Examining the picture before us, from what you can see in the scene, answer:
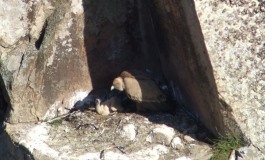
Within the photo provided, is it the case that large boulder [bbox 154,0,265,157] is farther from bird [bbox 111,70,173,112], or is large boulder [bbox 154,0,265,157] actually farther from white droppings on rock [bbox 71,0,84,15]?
white droppings on rock [bbox 71,0,84,15]

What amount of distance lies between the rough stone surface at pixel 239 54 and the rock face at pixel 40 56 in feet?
3.44

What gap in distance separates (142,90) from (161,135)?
11.8 inches

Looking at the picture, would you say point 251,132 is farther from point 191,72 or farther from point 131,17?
point 131,17

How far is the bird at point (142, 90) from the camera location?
4.12 m

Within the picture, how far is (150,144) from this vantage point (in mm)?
3959

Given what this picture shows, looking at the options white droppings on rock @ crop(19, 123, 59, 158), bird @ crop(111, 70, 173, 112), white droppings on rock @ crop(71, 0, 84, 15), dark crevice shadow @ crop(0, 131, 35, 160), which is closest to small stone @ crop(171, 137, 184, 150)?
bird @ crop(111, 70, 173, 112)

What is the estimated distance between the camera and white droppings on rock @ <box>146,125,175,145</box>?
3.96 meters

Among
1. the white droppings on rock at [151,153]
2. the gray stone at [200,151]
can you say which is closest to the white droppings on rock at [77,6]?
the white droppings on rock at [151,153]

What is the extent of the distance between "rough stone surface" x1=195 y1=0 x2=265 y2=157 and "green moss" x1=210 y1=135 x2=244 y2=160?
0.31 ft

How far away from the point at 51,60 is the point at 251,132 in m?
1.33

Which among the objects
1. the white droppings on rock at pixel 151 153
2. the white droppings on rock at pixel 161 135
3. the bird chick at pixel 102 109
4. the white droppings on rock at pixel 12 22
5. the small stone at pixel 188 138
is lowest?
the white droppings on rock at pixel 151 153

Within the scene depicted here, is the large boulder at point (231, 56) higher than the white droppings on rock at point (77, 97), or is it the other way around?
the large boulder at point (231, 56)

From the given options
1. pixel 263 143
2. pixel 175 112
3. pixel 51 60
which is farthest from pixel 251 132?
pixel 51 60

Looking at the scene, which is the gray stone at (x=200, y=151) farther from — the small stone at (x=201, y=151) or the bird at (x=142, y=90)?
the bird at (x=142, y=90)
